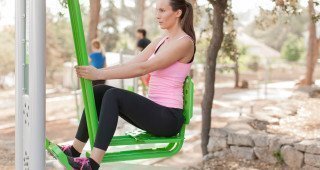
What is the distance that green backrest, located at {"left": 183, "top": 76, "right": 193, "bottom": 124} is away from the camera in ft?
9.54

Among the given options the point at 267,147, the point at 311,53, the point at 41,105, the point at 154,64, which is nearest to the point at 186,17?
the point at 154,64

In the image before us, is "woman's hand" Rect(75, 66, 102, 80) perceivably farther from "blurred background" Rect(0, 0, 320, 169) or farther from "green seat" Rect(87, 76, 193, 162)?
"blurred background" Rect(0, 0, 320, 169)

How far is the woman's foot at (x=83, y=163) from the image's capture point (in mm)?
2582

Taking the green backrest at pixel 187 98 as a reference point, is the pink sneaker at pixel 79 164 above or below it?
below

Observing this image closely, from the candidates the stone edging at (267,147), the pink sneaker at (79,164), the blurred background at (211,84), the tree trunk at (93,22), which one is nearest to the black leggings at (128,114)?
the pink sneaker at (79,164)

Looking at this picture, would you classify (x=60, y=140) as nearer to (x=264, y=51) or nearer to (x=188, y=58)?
(x=188, y=58)

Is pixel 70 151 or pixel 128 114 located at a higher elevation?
pixel 128 114

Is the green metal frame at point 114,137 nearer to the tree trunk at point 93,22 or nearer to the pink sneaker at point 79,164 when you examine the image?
the pink sneaker at point 79,164

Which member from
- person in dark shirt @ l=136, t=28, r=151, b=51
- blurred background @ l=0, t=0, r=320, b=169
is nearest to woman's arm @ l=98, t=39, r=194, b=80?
blurred background @ l=0, t=0, r=320, b=169

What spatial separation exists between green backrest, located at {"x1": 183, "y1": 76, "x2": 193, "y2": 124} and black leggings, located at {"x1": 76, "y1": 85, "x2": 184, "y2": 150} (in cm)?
6

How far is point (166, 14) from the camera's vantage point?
2.88 metres

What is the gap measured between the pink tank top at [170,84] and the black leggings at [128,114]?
0.15ft

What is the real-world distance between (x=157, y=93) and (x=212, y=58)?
12.2 feet

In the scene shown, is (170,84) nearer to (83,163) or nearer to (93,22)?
(83,163)
